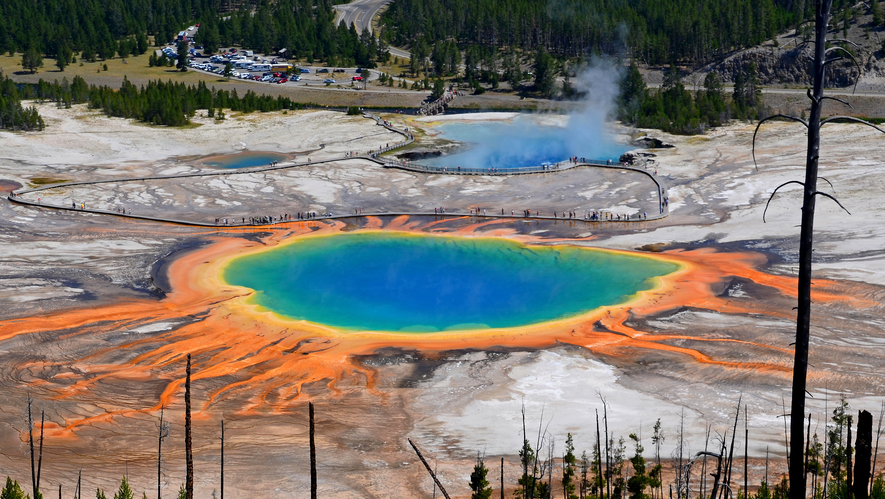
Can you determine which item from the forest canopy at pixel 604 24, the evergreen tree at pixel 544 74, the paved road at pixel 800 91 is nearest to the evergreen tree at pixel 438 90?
the evergreen tree at pixel 544 74

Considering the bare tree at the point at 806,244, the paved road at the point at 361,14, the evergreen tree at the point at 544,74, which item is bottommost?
the bare tree at the point at 806,244

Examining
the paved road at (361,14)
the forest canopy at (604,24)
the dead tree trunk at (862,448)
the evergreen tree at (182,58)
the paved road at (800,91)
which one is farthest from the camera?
the paved road at (361,14)

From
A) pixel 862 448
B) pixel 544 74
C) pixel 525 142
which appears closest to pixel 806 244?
pixel 862 448

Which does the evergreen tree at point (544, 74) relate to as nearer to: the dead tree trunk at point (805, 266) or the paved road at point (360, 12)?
the paved road at point (360, 12)

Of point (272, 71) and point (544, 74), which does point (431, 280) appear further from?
point (272, 71)

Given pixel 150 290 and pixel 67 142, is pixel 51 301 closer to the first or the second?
pixel 150 290

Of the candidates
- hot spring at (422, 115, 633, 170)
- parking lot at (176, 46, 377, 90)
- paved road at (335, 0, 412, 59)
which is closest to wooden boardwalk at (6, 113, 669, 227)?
hot spring at (422, 115, 633, 170)

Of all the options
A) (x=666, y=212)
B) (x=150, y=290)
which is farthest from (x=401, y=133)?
(x=150, y=290)

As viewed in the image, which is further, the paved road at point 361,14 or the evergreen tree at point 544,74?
the paved road at point 361,14
